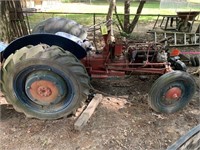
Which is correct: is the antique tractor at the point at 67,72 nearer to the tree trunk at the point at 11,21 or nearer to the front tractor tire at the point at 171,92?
the front tractor tire at the point at 171,92

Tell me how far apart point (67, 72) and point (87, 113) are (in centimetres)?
62

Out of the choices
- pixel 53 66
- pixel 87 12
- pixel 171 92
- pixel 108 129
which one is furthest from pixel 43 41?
pixel 87 12

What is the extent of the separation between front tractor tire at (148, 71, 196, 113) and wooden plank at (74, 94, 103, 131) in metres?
0.74

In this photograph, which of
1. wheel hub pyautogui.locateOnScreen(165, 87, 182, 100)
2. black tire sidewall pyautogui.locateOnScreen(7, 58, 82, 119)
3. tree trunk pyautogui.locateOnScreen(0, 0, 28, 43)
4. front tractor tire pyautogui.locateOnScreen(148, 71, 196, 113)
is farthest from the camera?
tree trunk pyautogui.locateOnScreen(0, 0, 28, 43)

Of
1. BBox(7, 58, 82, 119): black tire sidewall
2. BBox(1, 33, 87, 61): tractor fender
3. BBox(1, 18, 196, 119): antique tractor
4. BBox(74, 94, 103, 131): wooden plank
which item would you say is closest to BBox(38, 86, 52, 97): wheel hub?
BBox(1, 18, 196, 119): antique tractor

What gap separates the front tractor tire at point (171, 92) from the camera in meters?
3.29

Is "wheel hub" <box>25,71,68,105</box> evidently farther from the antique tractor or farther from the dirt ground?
the dirt ground

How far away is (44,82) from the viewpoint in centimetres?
314

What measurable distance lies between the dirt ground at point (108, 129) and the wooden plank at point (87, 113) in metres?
0.07

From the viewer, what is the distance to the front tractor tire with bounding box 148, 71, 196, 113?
329 cm

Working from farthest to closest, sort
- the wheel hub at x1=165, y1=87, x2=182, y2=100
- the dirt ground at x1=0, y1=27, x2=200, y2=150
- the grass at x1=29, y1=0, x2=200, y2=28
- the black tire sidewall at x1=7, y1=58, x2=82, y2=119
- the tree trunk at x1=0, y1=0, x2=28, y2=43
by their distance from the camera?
the grass at x1=29, y1=0, x2=200, y2=28 → the tree trunk at x1=0, y1=0, x2=28, y2=43 → the wheel hub at x1=165, y1=87, x2=182, y2=100 → the black tire sidewall at x1=7, y1=58, x2=82, y2=119 → the dirt ground at x1=0, y1=27, x2=200, y2=150

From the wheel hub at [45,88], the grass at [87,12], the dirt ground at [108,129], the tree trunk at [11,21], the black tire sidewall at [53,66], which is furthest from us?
the grass at [87,12]

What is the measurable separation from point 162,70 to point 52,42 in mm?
1642

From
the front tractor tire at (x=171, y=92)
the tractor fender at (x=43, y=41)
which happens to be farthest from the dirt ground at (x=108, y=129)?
the tractor fender at (x=43, y=41)
